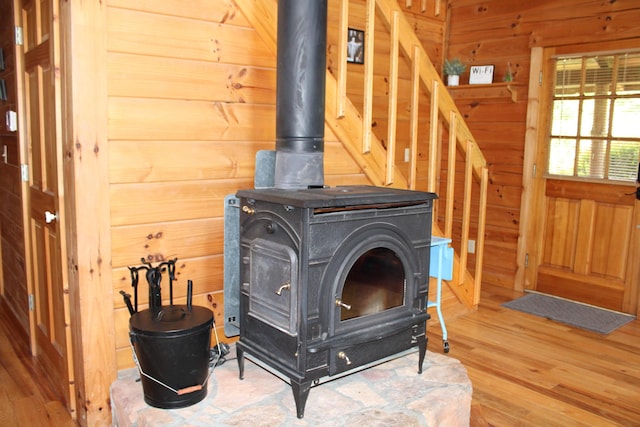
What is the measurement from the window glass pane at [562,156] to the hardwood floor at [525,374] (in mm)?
1245

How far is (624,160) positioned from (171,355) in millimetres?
3536

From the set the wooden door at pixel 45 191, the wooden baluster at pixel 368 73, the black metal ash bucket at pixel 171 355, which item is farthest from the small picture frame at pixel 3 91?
the wooden baluster at pixel 368 73

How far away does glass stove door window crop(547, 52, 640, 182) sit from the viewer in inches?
159

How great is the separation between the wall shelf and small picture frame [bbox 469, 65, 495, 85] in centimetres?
6

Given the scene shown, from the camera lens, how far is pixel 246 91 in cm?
258

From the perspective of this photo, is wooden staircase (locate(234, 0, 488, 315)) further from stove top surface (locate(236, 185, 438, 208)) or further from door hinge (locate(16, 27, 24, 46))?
door hinge (locate(16, 27, 24, 46))

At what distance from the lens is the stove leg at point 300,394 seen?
1972 mm

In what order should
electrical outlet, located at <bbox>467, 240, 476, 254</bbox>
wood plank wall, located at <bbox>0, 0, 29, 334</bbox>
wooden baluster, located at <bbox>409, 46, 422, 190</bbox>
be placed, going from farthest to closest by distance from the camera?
electrical outlet, located at <bbox>467, 240, 476, 254</bbox> < wood plank wall, located at <bbox>0, 0, 29, 334</bbox> < wooden baluster, located at <bbox>409, 46, 422, 190</bbox>

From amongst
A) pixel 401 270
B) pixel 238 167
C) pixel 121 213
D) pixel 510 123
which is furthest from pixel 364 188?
pixel 510 123

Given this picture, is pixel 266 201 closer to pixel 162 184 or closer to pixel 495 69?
pixel 162 184

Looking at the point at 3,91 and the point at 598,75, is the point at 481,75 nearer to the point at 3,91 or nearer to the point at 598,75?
the point at 598,75

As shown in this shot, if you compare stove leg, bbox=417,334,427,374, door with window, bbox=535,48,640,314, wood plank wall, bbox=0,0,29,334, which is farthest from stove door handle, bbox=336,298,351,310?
door with window, bbox=535,48,640,314

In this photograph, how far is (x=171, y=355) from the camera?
205 centimetres

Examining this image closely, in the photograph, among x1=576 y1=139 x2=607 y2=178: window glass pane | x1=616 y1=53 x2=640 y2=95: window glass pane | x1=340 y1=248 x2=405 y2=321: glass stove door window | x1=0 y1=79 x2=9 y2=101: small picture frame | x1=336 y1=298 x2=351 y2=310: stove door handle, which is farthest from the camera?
x1=576 y1=139 x2=607 y2=178: window glass pane
